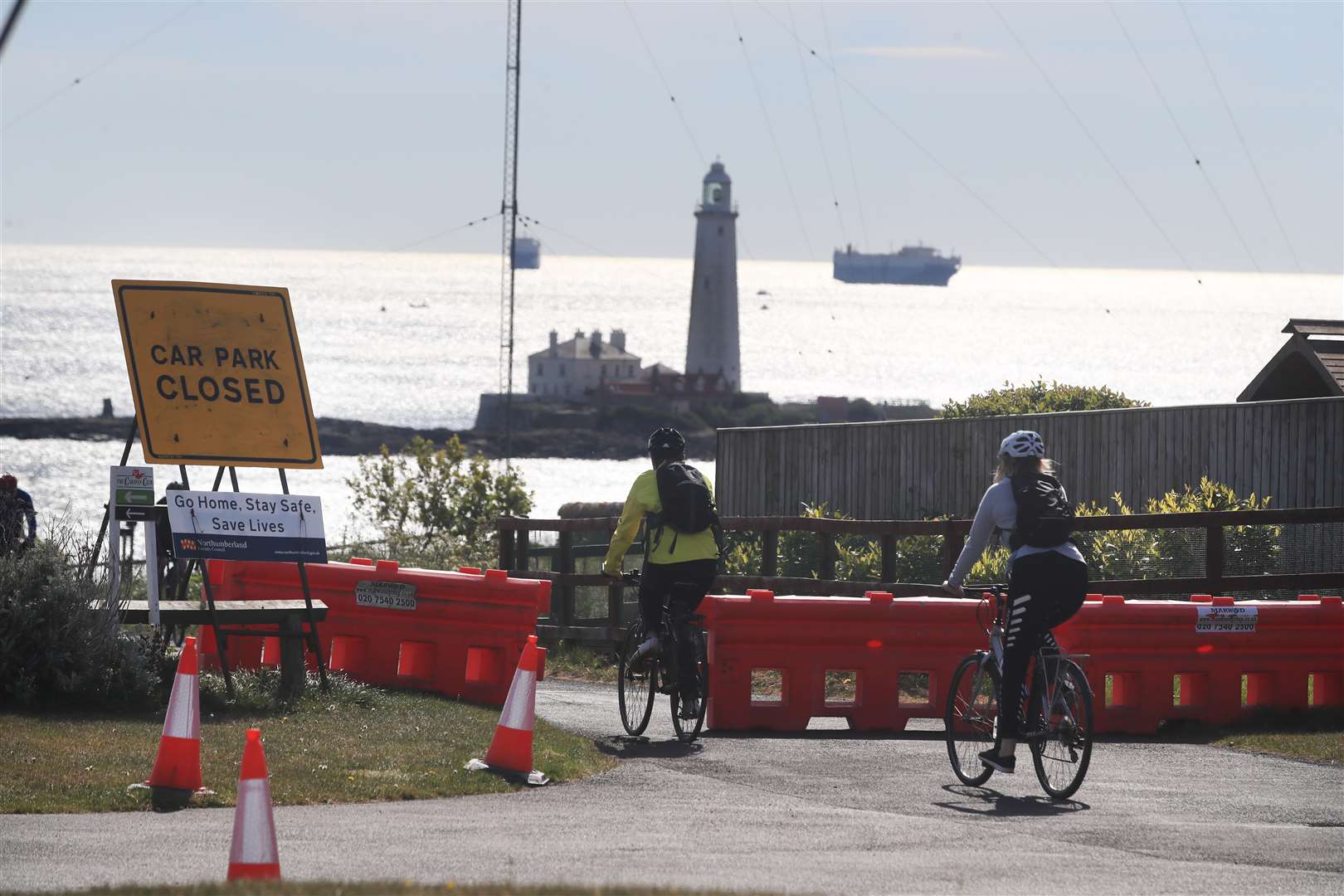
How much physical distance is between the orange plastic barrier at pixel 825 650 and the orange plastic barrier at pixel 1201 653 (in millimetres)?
813

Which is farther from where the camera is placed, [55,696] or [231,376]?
[231,376]

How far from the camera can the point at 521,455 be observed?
119500 millimetres

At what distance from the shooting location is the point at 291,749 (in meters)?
9.70

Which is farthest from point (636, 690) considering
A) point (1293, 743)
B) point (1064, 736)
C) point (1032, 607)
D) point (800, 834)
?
point (1293, 743)

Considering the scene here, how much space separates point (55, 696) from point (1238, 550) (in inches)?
383

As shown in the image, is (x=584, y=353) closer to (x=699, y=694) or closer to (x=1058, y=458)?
(x=1058, y=458)

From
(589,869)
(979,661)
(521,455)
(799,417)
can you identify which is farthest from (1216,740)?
(799,417)

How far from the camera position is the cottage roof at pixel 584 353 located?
485ft

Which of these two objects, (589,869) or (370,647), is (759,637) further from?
(589,869)

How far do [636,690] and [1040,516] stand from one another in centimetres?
329

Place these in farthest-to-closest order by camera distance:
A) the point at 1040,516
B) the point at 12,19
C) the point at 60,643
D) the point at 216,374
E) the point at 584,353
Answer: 1. the point at 584,353
2. the point at 216,374
3. the point at 60,643
4. the point at 1040,516
5. the point at 12,19

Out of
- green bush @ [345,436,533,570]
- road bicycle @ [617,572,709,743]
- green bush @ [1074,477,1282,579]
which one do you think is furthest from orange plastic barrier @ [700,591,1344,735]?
green bush @ [345,436,533,570]

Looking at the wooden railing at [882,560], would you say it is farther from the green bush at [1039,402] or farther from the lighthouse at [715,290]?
the lighthouse at [715,290]

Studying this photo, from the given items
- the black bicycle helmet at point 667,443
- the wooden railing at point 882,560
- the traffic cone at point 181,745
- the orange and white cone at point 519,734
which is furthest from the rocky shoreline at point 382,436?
the traffic cone at point 181,745
